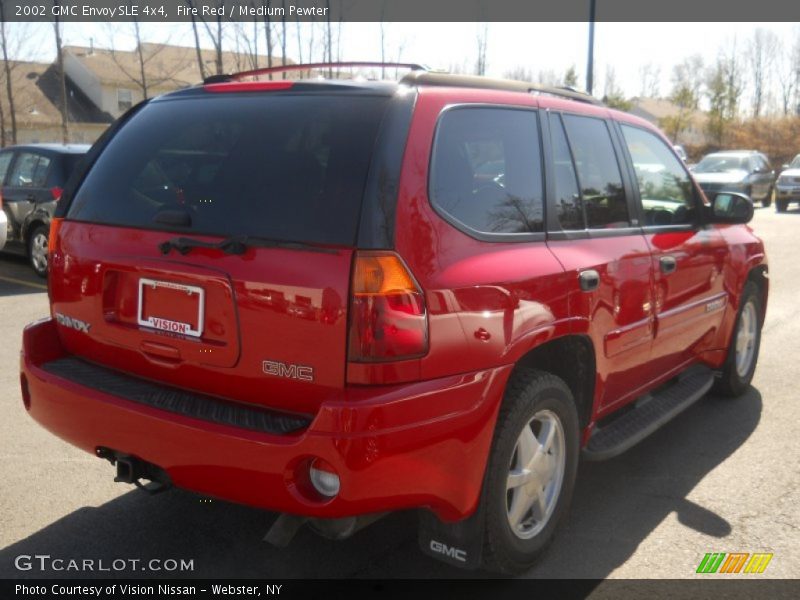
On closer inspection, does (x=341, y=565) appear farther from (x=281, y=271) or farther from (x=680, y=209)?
(x=680, y=209)

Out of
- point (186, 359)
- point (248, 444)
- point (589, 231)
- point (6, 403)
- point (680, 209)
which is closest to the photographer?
point (248, 444)

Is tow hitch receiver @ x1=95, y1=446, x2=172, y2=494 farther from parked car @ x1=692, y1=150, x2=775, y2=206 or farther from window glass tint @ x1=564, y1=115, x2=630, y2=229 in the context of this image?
parked car @ x1=692, y1=150, x2=775, y2=206

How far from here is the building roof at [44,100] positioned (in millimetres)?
44281

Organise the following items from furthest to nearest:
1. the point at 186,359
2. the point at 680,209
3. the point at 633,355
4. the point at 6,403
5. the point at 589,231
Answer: the point at 6,403, the point at 680,209, the point at 633,355, the point at 589,231, the point at 186,359

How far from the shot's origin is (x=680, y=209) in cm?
464

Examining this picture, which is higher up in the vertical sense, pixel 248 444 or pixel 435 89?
pixel 435 89

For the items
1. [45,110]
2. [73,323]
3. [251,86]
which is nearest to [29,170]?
[73,323]

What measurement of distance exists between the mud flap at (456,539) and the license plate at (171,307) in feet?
3.45

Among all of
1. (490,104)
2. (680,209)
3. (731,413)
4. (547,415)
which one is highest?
(490,104)

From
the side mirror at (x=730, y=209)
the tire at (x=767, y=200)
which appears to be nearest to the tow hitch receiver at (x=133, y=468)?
the side mirror at (x=730, y=209)

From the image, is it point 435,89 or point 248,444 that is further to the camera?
point 435,89

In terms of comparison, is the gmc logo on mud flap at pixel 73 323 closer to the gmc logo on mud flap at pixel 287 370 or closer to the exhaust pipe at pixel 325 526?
the gmc logo on mud flap at pixel 287 370

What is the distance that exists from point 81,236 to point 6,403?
2.39 meters

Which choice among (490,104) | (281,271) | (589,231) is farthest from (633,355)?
(281,271)
